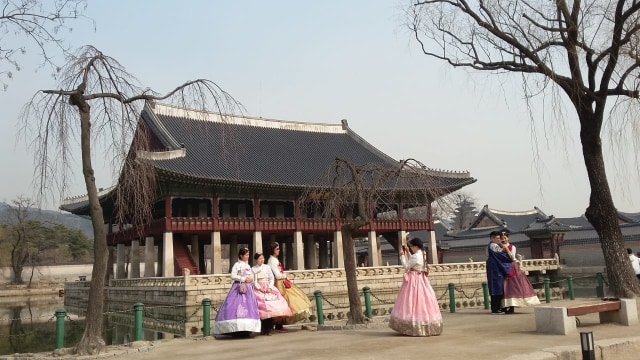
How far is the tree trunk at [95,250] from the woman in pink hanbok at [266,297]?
2.34 metres

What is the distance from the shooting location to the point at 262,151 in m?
31.6

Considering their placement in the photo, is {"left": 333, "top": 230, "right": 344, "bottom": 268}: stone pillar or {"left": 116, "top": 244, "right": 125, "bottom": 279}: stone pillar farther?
{"left": 116, "top": 244, "right": 125, "bottom": 279}: stone pillar

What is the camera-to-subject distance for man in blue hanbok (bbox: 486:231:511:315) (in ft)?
33.3

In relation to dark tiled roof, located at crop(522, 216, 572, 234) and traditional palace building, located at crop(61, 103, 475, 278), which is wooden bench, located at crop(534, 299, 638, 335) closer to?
traditional palace building, located at crop(61, 103, 475, 278)

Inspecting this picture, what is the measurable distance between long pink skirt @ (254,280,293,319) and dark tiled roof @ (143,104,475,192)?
44.0 ft

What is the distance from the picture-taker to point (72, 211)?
34.2m

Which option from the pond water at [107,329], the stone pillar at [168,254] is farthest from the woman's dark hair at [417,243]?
the stone pillar at [168,254]

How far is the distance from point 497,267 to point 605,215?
2.74 m

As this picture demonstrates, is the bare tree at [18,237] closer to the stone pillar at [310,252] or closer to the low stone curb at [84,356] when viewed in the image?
the stone pillar at [310,252]

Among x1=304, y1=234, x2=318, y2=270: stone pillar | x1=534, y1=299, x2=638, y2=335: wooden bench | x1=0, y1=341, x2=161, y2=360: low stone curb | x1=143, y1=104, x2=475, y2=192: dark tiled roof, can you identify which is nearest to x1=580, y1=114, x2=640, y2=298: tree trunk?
x1=534, y1=299, x2=638, y2=335: wooden bench

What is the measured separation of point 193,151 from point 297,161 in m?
6.67

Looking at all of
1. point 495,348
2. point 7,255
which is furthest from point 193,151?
point 7,255

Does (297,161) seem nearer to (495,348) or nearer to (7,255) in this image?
(495,348)

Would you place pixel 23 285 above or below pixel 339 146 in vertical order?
below
